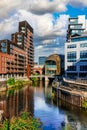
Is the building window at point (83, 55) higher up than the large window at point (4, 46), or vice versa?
the large window at point (4, 46)

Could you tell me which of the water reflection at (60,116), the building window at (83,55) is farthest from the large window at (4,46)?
the water reflection at (60,116)

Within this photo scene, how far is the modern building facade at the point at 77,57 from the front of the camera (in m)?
139

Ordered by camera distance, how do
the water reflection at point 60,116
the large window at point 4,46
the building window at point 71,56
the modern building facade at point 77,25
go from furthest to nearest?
the large window at point 4,46 < the modern building facade at point 77,25 < the building window at point 71,56 < the water reflection at point 60,116

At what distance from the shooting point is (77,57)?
142375 mm

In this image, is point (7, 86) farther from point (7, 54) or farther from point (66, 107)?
point (66, 107)

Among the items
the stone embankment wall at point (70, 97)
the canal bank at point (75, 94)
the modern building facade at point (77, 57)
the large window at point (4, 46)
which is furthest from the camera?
the large window at point (4, 46)

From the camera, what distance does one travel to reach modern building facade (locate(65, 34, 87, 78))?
139000 millimetres

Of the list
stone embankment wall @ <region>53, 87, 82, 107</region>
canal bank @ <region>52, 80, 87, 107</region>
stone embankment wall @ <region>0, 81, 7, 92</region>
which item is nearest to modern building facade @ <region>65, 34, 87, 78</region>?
stone embankment wall @ <region>0, 81, 7, 92</region>

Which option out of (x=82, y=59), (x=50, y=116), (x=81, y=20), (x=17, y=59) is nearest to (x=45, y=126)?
(x=50, y=116)

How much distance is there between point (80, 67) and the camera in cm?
14100

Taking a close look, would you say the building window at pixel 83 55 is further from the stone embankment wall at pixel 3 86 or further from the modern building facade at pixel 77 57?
the stone embankment wall at pixel 3 86

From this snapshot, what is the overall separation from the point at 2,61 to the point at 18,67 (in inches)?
1667

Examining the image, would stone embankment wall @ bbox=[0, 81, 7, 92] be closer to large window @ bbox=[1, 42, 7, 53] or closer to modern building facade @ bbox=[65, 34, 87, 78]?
modern building facade @ bbox=[65, 34, 87, 78]

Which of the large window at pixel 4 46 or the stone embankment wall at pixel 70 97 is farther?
the large window at pixel 4 46
